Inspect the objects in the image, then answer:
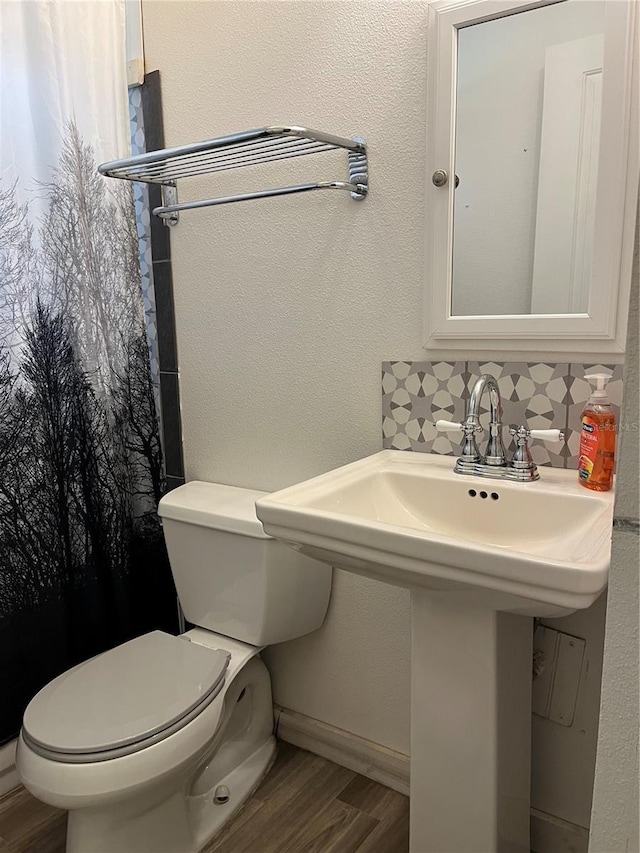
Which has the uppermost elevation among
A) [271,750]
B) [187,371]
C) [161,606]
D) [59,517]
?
[187,371]

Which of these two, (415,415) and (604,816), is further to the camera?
(415,415)

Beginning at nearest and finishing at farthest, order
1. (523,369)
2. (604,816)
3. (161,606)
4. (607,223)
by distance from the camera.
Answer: (604,816) < (607,223) < (523,369) < (161,606)

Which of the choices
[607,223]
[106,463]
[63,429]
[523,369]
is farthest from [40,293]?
Result: [607,223]

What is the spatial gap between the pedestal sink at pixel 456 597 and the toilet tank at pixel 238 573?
1.18 feet

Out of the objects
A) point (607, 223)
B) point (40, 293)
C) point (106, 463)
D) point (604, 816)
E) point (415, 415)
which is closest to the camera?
point (604, 816)

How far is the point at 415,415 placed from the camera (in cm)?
147

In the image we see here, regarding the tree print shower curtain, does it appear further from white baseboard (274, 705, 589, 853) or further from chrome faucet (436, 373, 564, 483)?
chrome faucet (436, 373, 564, 483)

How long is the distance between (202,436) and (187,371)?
0.19 metres

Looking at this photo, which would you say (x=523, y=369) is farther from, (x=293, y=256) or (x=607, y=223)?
(x=293, y=256)

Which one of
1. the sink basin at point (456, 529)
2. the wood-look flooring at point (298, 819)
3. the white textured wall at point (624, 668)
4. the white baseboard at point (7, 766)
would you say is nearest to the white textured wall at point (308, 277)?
the wood-look flooring at point (298, 819)

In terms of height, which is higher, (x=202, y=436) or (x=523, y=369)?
(x=523, y=369)

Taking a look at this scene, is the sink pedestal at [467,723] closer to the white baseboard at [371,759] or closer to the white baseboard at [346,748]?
the white baseboard at [371,759]

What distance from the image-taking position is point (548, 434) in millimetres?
1232

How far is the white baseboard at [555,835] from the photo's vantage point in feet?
4.58
